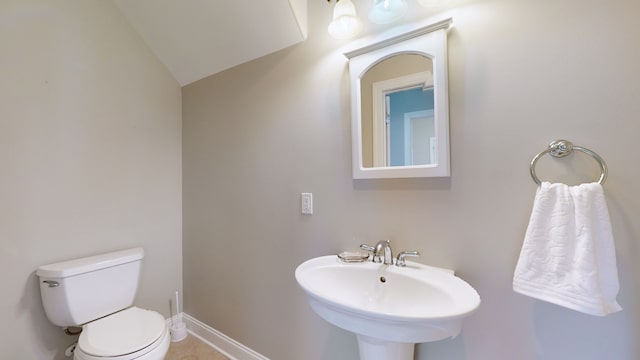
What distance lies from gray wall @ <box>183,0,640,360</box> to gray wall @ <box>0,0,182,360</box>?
60 centimetres

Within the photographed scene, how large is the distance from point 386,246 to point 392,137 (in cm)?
48

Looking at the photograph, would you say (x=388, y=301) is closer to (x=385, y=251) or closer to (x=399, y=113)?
(x=385, y=251)

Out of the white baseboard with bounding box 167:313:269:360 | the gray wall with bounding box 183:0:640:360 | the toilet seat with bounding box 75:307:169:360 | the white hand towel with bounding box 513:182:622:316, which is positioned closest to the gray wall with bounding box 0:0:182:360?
the white baseboard with bounding box 167:313:269:360

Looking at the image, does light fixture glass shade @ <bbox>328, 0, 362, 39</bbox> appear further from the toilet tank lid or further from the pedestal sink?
the toilet tank lid

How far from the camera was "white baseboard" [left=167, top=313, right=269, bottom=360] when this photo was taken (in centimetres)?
170

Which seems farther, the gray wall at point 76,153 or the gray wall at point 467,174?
the gray wall at point 76,153

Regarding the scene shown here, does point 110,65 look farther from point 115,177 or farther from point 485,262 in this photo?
point 485,262

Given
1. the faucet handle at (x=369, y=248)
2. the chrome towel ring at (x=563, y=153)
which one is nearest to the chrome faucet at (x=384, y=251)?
the faucet handle at (x=369, y=248)

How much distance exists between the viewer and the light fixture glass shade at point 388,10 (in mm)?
1124

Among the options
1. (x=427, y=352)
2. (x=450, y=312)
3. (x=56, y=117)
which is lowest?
(x=427, y=352)

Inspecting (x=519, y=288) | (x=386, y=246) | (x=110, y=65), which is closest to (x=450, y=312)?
(x=519, y=288)

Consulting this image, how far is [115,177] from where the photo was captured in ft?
5.72

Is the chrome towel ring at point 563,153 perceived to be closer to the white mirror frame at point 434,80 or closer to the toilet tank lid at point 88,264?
the white mirror frame at point 434,80

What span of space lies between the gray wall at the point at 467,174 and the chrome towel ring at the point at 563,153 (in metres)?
0.02
